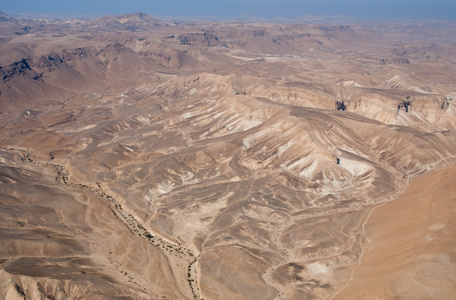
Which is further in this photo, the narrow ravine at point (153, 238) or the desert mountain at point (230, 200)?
the narrow ravine at point (153, 238)

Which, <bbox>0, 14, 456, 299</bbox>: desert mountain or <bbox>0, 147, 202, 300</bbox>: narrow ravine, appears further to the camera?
<bbox>0, 147, 202, 300</bbox>: narrow ravine

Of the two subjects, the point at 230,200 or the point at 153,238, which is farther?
the point at 230,200

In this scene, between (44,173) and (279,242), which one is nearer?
(279,242)

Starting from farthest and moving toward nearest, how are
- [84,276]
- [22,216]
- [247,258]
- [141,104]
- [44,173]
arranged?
1. [141,104]
2. [44,173]
3. [22,216]
4. [247,258]
5. [84,276]

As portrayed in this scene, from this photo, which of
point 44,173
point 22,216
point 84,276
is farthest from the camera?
point 44,173

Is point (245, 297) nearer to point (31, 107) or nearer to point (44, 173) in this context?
point (44, 173)

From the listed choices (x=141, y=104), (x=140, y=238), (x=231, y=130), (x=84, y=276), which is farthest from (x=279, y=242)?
(x=141, y=104)

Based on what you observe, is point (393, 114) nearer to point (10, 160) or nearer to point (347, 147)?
point (347, 147)

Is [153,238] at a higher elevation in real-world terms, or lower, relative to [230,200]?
lower

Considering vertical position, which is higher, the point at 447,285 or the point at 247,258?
the point at 447,285
